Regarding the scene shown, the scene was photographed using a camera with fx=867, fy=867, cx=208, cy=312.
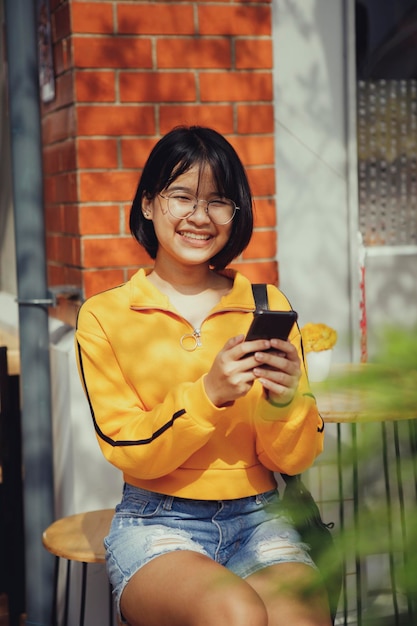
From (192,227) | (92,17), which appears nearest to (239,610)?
(192,227)

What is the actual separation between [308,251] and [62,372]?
98cm

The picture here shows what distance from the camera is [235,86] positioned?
2969 mm

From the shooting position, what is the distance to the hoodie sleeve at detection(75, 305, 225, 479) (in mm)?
1830

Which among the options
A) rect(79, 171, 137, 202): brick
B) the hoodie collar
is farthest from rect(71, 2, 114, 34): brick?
the hoodie collar

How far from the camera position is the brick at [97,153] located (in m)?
2.81

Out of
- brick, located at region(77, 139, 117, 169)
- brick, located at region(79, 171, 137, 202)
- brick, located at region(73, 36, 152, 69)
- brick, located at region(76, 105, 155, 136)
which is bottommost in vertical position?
brick, located at region(79, 171, 137, 202)

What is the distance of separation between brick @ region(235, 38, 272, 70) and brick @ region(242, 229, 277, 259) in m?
0.57

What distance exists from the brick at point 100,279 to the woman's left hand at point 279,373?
1.27m

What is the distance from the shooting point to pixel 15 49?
8.99 feet

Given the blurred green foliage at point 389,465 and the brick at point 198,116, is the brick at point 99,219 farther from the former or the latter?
the blurred green foliage at point 389,465

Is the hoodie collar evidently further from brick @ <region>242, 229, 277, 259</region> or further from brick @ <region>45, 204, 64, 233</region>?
brick @ <region>45, 204, 64, 233</region>

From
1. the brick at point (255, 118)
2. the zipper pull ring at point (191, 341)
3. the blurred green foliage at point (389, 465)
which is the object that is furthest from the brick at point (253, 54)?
the blurred green foliage at point (389, 465)

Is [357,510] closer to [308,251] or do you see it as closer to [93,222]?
[93,222]

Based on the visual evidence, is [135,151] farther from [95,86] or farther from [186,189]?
[186,189]
